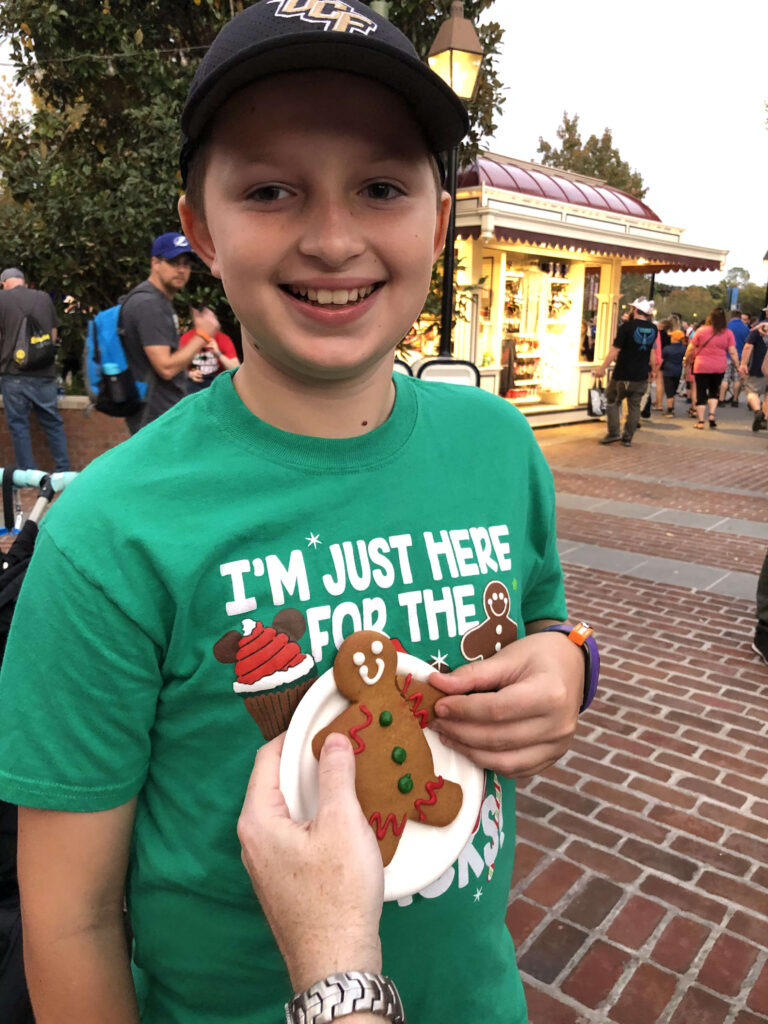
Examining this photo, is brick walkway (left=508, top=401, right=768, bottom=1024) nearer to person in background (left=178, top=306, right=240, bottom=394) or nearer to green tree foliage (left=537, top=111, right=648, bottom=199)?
person in background (left=178, top=306, right=240, bottom=394)

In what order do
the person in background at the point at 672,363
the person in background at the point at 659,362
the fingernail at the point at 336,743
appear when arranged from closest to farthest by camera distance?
1. the fingernail at the point at 336,743
2. the person in background at the point at 659,362
3. the person in background at the point at 672,363

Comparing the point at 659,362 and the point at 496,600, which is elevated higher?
the point at 496,600

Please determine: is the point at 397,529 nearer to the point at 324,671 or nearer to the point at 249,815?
the point at 324,671

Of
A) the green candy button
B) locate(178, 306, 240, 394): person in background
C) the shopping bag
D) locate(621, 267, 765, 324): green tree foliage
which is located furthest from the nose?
locate(621, 267, 765, 324): green tree foliage

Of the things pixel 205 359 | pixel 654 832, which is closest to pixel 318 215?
pixel 654 832

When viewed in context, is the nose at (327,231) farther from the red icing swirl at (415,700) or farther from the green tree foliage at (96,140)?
the green tree foliage at (96,140)

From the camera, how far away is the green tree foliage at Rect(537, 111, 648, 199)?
3503 centimetres

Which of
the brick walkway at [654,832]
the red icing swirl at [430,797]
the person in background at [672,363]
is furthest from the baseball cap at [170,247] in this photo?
the person in background at [672,363]

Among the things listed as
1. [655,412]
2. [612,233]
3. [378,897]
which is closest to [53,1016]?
[378,897]

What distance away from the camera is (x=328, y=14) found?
0.97 meters

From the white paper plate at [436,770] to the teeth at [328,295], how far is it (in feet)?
1.61

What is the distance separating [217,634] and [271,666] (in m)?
0.08

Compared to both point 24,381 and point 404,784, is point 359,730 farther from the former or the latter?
point 24,381

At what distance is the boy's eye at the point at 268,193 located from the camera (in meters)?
0.98
